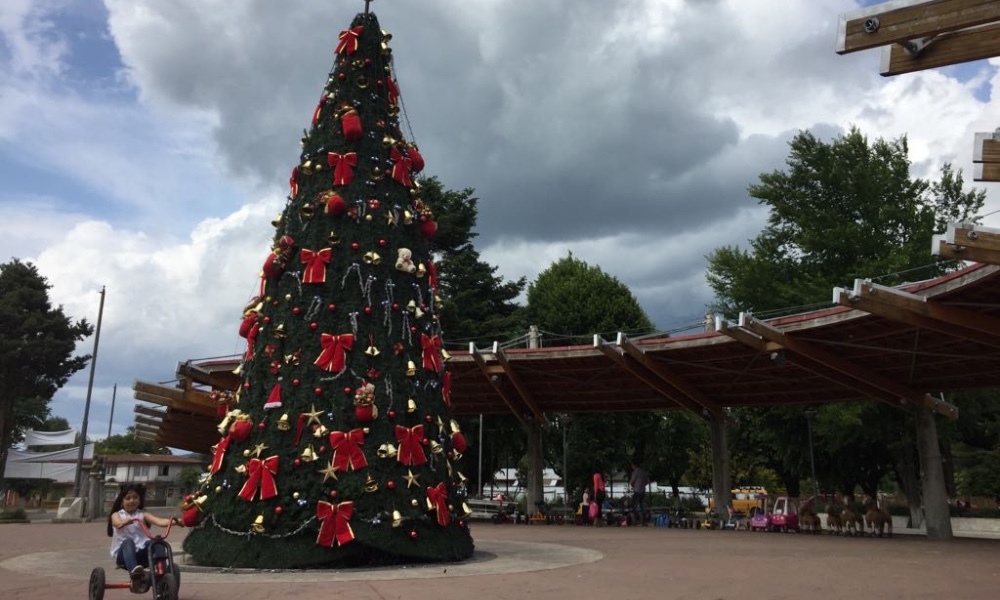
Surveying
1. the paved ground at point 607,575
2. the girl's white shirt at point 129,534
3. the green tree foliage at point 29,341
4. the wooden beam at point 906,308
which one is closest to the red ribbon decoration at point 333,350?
the paved ground at point 607,575

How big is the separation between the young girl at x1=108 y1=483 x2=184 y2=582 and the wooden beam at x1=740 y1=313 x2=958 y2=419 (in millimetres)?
12264

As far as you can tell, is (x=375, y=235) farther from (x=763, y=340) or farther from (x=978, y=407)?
(x=978, y=407)

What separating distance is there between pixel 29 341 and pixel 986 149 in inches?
1843

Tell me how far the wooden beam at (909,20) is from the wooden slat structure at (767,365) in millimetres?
8201

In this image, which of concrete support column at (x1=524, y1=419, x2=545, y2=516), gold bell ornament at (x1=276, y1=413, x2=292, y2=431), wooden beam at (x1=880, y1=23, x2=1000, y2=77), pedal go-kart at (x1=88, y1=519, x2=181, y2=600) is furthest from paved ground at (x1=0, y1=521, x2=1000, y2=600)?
concrete support column at (x1=524, y1=419, x2=545, y2=516)

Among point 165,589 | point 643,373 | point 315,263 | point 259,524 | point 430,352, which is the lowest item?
point 165,589

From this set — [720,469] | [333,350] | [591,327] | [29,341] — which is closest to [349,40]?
[333,350]

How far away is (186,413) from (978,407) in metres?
27.6

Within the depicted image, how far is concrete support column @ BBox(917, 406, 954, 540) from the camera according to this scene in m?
17.4

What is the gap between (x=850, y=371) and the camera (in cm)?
1706

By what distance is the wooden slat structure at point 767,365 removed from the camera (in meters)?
13.1

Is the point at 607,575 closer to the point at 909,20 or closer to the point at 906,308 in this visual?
the point at 909,20

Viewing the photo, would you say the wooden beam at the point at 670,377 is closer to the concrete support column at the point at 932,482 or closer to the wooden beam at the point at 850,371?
the wooden beam at the point at 850,371

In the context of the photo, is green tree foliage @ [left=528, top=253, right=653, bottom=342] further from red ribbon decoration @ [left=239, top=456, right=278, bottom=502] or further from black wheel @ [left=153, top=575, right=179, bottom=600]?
black wheel @ [left=153, top=575, right=179, bottom=600]
